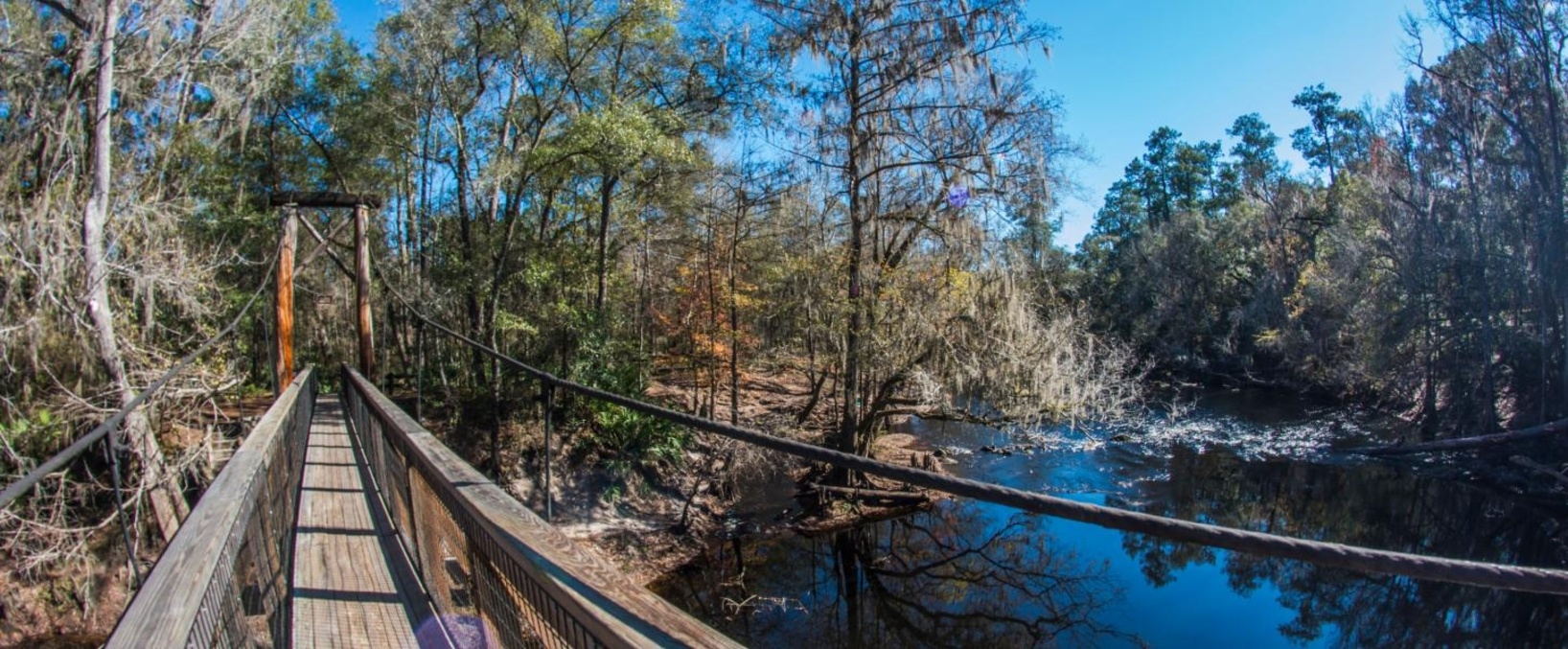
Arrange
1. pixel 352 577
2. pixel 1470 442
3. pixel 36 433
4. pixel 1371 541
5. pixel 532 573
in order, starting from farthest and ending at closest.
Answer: pixel 1470 442
pixel 1371 541
pixel 36 433
pixel 352 577
pixel 532 573

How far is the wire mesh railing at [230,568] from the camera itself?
84 cm

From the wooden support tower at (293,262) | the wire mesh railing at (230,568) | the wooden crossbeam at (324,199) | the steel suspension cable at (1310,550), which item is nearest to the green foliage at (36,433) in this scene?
the wooden support tower at (293,262)

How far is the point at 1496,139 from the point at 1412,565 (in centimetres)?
2151

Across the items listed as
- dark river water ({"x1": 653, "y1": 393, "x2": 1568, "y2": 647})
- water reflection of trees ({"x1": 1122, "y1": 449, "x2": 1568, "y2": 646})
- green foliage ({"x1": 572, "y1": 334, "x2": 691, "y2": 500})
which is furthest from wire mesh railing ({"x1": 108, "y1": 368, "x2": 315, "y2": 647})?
water reflection of trees ({"x1": 1122, "y1": 449, "x2": 1568, "y2": 646})

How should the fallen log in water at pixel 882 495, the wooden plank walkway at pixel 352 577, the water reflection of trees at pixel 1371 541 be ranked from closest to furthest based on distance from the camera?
the wooden plank walkway at pixel 352 577 < the water reflection of trees at pixel 1371 541 < the fallen log in water at pixel 882 495

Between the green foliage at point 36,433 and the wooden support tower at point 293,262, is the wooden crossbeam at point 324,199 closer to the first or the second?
the wooden support tower at point 293,262

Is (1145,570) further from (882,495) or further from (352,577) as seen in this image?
(352,577)

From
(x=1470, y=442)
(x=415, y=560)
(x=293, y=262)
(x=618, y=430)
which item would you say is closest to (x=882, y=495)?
Result: (x=618, y=430)

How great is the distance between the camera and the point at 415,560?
2.58 meters

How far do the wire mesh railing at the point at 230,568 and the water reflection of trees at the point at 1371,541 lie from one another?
10.7 meters

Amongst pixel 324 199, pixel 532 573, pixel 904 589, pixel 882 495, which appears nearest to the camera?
pixel 532 573

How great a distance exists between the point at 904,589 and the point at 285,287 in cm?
804

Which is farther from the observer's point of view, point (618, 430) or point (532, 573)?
point (618, 430)

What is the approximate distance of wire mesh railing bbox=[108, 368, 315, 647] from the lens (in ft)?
2.74
